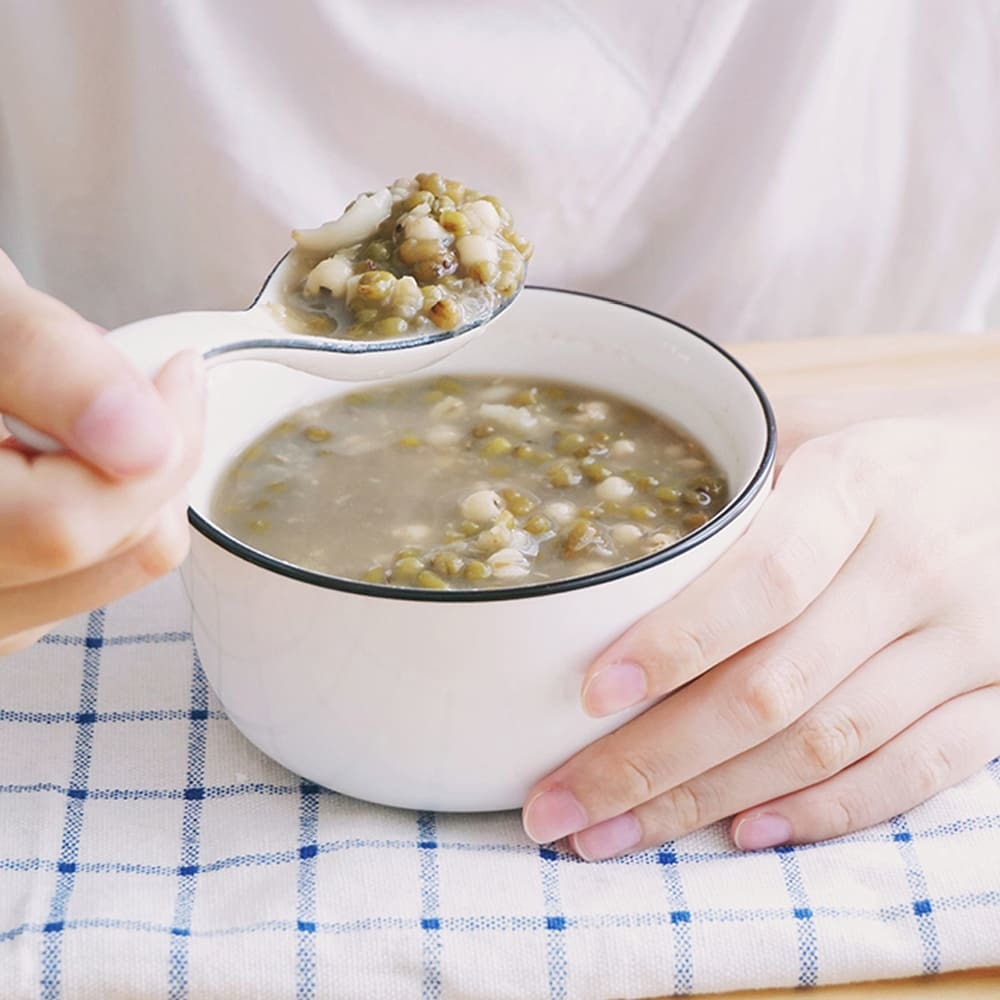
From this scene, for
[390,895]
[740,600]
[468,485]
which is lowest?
[390,895]

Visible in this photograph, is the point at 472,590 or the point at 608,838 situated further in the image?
the point at 608,838

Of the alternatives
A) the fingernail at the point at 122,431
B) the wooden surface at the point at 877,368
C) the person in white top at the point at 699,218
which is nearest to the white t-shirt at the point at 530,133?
the person in white top at the point at 699,218

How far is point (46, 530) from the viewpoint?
83 cm

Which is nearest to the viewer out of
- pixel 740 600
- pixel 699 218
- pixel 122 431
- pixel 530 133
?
pixel 122 431

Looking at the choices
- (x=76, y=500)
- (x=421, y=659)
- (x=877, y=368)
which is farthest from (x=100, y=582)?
(x=877, y=368)

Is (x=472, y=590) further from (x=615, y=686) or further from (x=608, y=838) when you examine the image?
(x=608, y=838)

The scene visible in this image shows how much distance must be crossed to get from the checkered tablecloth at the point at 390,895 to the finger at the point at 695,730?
1.9 inches

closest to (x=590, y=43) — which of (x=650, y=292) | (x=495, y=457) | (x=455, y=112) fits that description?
(x=455, y=112)

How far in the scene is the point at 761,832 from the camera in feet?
3.84

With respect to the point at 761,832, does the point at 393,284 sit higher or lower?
higher

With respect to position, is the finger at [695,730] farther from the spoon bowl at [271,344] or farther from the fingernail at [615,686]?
the spoon bowl at [271,344]

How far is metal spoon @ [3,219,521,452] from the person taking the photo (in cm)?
94

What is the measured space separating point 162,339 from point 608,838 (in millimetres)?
520

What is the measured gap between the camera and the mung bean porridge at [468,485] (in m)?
1.22
